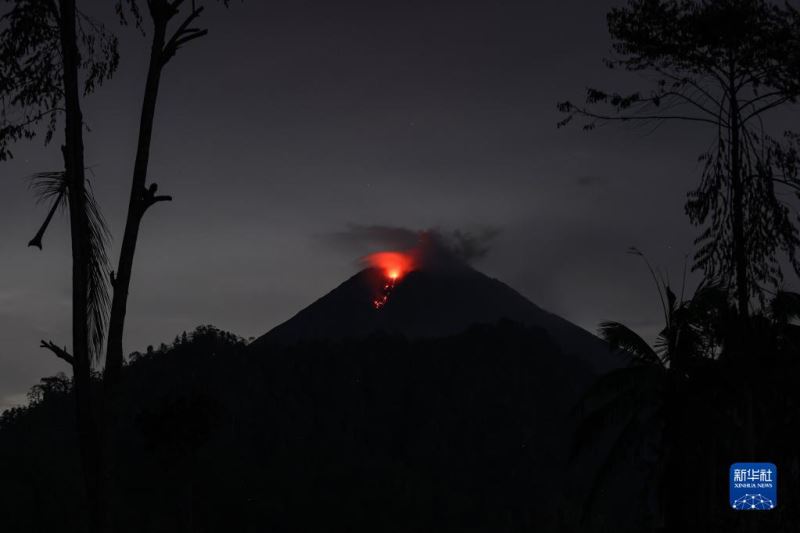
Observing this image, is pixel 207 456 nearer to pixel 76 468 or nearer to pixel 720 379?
pixel 76 468

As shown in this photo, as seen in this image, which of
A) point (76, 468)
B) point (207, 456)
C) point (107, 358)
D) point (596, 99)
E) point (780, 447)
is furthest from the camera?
point (207, 456)

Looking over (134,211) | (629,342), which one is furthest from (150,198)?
(629,342)

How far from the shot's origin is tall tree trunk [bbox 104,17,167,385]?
914 centimetres

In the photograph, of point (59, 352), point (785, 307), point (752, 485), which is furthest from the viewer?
point (785, 307)

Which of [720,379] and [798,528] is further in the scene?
[798,528]

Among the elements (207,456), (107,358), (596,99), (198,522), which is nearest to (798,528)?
(596,99)

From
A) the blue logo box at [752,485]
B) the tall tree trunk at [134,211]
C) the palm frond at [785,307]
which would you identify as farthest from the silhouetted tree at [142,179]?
the palm frond at [785,307]

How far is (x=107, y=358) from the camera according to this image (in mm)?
9133

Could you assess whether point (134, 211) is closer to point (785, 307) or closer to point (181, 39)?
point (181, 39)

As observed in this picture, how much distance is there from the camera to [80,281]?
30.5 feet

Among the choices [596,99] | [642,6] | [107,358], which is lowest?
[107,358]

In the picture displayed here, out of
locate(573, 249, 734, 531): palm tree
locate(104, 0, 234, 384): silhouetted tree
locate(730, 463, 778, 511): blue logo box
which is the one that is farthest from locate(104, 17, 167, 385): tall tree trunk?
locate(573, 249, 734, 531): palm tree

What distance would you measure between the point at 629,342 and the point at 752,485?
343 inches

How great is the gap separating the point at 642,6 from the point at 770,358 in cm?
Answer: 941
